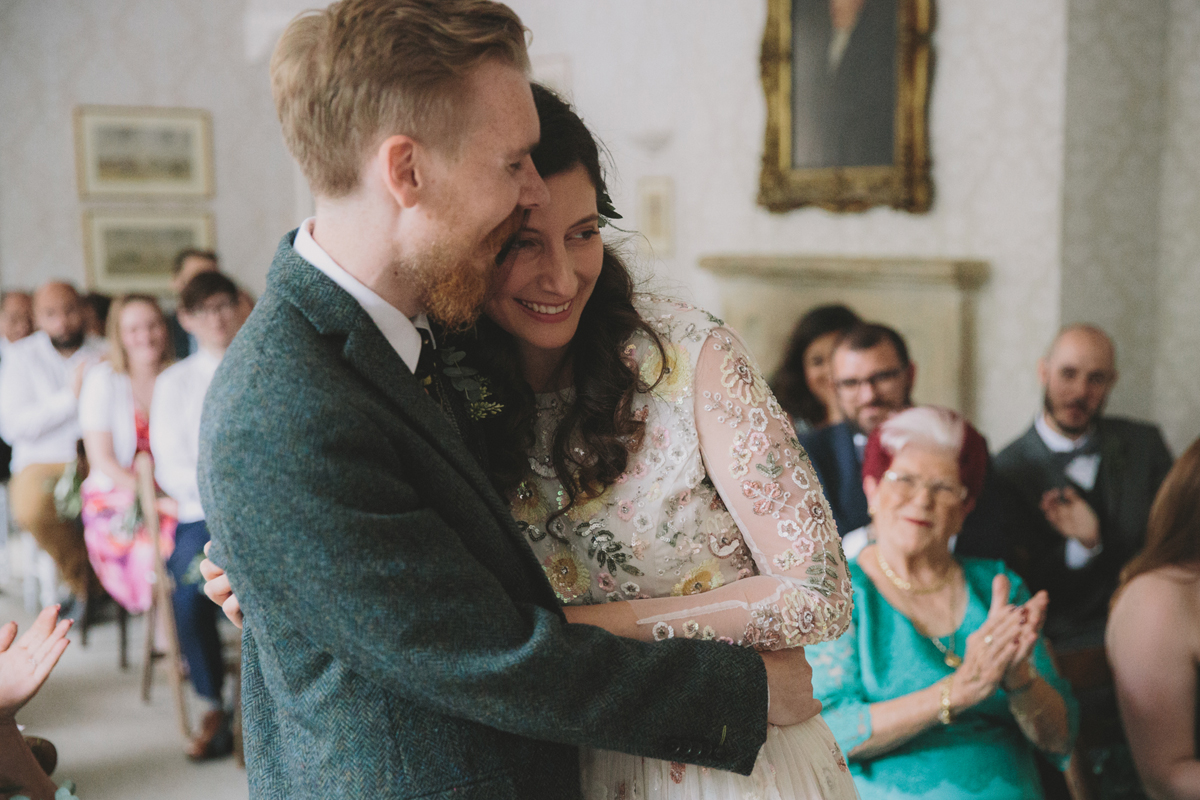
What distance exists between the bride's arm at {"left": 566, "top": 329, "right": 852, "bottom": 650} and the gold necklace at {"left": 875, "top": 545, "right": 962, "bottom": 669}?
106 cm

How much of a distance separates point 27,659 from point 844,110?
4.72 m

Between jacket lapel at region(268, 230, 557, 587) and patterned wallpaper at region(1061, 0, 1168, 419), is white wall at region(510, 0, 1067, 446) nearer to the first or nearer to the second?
patterned wallpaper at region(1061, 0, 1168, 419)

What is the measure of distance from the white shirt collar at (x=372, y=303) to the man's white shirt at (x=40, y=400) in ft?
14.8

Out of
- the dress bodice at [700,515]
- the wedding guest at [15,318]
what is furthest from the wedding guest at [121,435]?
the dress bodice at [700,515]

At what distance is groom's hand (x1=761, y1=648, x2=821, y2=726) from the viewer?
126 centimetres

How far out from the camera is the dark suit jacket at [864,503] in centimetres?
296

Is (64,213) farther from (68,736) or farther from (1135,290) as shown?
(1135,290)

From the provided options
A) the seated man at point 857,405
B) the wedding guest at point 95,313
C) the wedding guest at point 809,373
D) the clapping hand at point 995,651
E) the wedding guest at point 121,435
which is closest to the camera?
the clapping hand at point 995,651

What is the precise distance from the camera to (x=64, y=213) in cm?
777

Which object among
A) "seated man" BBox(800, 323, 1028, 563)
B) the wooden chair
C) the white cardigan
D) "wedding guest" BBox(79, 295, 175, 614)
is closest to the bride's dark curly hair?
"seated man" BBox(800, 323, 1028, 563)

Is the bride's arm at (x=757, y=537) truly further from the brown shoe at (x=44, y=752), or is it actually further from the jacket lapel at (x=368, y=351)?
the brown shoe at (x=44, y=752)

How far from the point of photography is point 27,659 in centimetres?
137

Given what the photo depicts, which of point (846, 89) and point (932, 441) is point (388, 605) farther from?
point (846, 89)

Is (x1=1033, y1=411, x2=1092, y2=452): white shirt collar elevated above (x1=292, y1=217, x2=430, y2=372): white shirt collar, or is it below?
below
